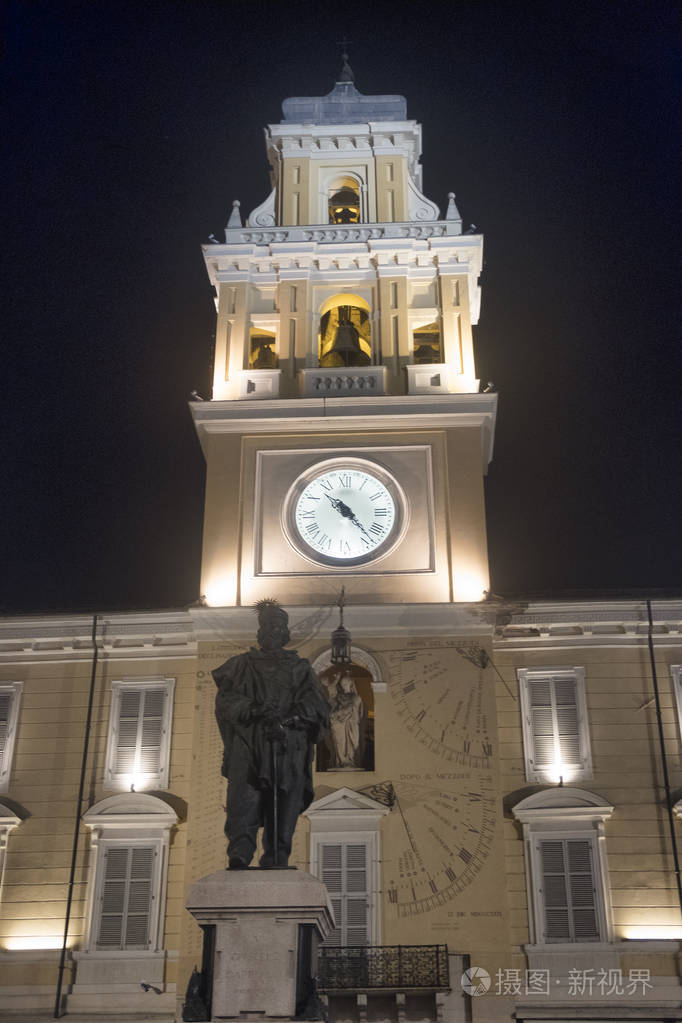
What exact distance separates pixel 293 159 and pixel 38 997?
2183cm

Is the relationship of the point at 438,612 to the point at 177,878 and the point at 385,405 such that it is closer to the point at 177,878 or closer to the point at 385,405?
the point at 385,405

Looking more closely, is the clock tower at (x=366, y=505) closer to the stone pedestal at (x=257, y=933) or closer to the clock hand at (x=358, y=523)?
the clock hand at (x=358, y=523)

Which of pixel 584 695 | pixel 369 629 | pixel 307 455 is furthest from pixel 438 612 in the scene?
pixel 307 455

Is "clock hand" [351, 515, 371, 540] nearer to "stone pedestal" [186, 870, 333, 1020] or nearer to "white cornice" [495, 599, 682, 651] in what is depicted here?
"white cornice" [495, 599, 682, 651]

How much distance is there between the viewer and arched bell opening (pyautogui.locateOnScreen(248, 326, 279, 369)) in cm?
3048

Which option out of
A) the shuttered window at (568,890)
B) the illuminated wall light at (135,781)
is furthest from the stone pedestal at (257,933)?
the illuminated wall light at (135,781)

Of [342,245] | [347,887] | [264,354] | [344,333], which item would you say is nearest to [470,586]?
[347,887]

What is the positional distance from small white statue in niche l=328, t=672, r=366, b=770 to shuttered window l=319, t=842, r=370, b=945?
1726mm

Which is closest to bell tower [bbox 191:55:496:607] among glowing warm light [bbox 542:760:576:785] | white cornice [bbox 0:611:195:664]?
white cornice [bbox 0:611:195:664]

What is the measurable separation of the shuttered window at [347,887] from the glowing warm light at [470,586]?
5.79 m

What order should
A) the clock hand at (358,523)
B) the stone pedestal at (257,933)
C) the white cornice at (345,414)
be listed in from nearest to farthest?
1. the stone pedestal at (257,933)
2. the clock hand at (358,523)
3. the white cornice at (345,414)

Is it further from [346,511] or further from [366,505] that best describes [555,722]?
[346,511]

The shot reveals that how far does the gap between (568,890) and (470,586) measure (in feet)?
21.5

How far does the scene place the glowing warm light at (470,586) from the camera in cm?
2559
